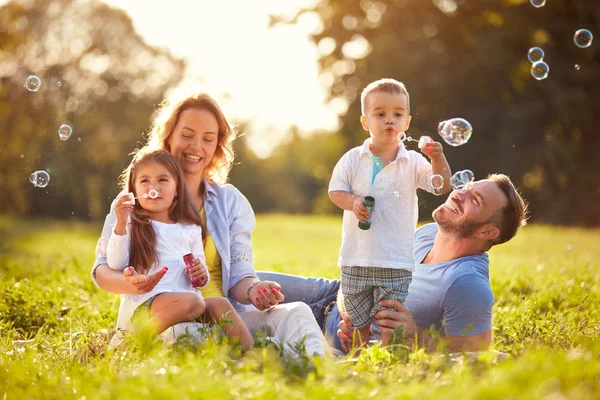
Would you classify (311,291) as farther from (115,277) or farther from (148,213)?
(115,277)

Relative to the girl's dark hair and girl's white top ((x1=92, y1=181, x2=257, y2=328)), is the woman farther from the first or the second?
the girl's dark hair

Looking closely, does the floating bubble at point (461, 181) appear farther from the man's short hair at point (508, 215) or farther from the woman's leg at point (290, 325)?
the woman's leg at point (290, 325)

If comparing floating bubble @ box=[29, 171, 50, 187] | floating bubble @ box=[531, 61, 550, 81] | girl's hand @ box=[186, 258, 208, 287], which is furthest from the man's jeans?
floating bubble @ box=[531, 61, 550, 81]

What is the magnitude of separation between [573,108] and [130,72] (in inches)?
698

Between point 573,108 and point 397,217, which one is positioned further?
point 573,108

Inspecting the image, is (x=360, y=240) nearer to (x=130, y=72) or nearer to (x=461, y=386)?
(x=461, y=386)

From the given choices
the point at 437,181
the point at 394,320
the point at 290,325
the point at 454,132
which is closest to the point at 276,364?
the point at 290,325

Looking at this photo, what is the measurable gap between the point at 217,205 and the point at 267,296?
774mm

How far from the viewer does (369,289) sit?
159 inches

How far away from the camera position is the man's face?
162 inches

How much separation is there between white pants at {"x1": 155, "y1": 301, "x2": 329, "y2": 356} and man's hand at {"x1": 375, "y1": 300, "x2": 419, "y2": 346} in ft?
1.18

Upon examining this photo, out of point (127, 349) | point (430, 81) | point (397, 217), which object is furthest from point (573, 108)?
point (127, 349)

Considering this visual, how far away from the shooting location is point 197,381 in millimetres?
2670

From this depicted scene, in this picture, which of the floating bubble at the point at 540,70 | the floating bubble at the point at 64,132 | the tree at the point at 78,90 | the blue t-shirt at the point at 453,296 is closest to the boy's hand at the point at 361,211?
the blue t-shirt at the point at 453,296
